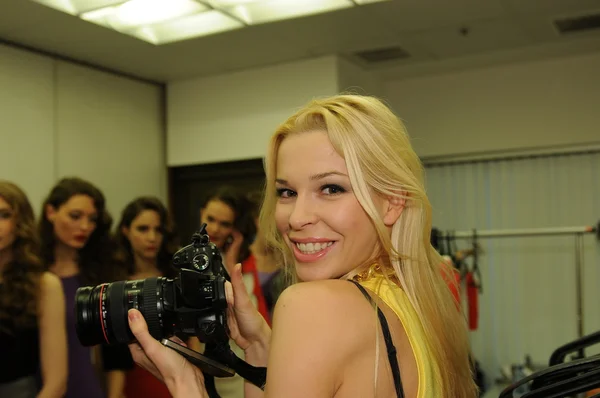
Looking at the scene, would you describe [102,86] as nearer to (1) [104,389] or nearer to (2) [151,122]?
(2) [151,122]

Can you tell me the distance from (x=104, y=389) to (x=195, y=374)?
5.31 ft

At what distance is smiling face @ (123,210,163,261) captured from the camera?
2.48m

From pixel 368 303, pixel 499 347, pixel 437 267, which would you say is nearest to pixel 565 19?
pixel 499 347

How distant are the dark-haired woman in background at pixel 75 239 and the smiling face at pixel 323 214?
4.85 ft

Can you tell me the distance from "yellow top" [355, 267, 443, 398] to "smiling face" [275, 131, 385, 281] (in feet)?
0.19

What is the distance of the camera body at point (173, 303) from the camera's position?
3.47 feet

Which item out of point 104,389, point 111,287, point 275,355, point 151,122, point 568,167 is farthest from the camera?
point 151,122

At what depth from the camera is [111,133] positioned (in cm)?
392

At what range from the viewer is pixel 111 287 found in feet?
3.67

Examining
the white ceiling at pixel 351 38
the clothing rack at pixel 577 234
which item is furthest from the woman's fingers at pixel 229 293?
the clothing rack at pixel 577 234

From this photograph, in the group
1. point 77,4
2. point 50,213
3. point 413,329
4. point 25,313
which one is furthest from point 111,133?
point 413,329

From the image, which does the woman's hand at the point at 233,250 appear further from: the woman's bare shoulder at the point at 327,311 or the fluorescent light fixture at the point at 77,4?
the woman's bare shoulder at the point at 327,311

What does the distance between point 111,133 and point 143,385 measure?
2202mm

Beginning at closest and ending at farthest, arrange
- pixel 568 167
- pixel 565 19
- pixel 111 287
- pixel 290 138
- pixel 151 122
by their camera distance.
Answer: pixel 290 138, pixel 111 287, pixel 565 19, pixel 568 167, pixel 151 122
